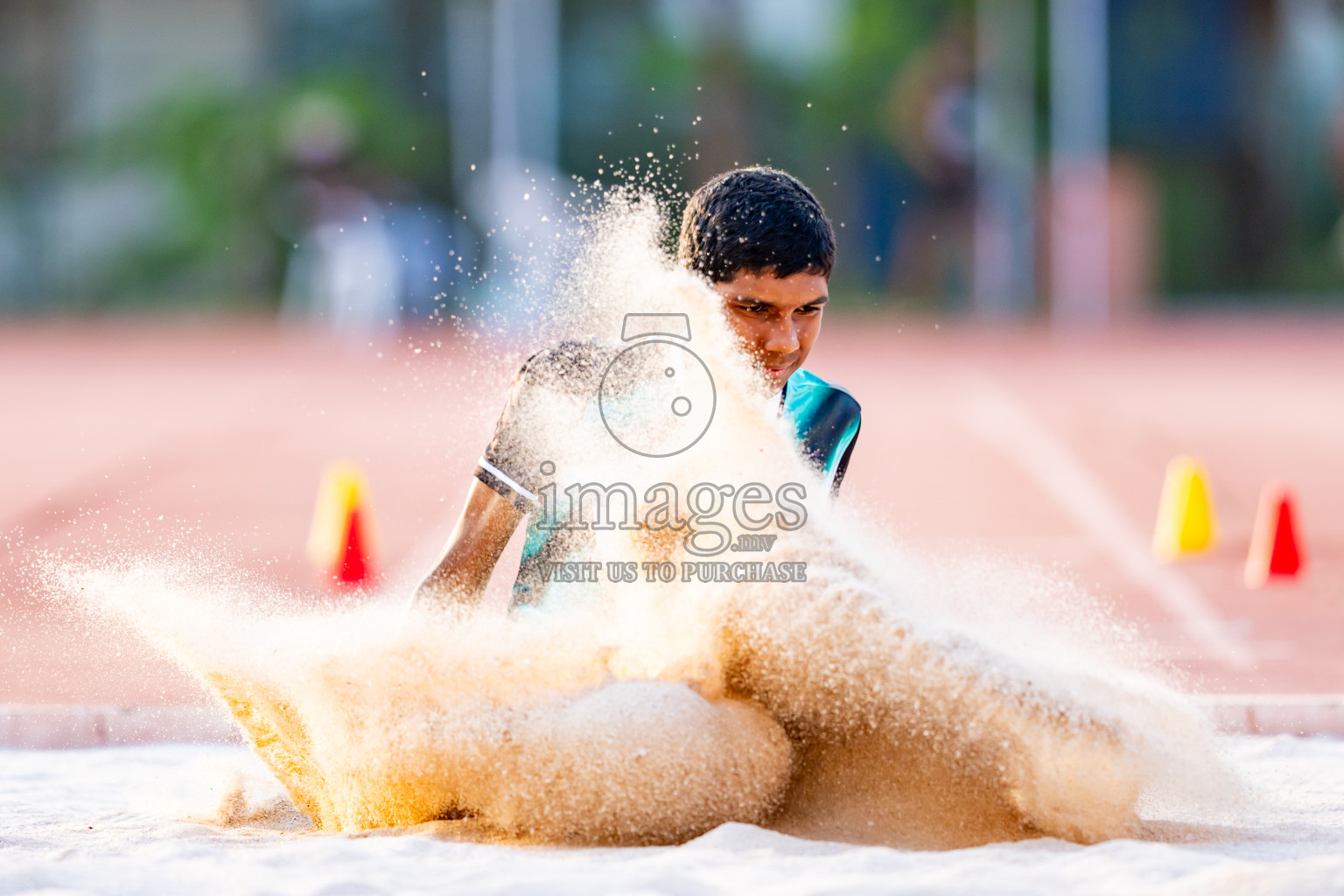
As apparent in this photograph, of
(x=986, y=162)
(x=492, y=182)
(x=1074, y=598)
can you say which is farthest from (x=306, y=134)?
(x=1074, y=598)

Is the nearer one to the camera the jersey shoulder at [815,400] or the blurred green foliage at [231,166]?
the jersey shoulder at [815,400]

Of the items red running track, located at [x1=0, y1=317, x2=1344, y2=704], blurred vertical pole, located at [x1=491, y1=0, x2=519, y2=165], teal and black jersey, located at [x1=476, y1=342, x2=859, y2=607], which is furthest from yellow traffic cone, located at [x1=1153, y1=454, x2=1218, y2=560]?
blurred vertical pole, located at [x1=491, y1=0, x2=519, y2=165]

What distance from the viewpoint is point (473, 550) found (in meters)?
3.89

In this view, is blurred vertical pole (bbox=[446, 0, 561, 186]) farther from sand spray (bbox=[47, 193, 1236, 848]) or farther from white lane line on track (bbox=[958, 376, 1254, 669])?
sand spray (bbox=[47, 193, 1236, 848])

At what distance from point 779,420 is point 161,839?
5.46 ft

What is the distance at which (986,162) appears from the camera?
83.1 ft

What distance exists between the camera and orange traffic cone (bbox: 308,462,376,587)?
7574 millimetres

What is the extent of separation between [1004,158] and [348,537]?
19.4m

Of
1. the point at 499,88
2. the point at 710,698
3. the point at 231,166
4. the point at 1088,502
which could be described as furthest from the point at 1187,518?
the point at 231,166

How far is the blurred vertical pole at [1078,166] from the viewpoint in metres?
25.3

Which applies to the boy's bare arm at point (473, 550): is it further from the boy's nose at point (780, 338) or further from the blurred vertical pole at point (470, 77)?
the blurred vertical pole at point (470, 77)

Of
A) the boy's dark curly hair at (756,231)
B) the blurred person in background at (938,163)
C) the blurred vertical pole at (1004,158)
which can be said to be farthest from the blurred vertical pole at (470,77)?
the boy's dark curly hair at (756,231)

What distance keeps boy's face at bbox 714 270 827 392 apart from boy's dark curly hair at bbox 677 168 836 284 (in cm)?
2

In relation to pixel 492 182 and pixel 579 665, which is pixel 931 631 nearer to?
pixel 579 665
